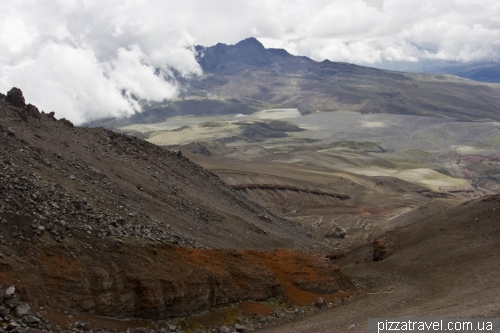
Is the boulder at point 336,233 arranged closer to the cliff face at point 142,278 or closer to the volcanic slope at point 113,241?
the volcanic slope at point 113,241

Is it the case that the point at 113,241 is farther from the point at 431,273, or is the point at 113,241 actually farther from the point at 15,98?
the point at 15,98

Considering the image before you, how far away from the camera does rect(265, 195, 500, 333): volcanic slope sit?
16.7 metres

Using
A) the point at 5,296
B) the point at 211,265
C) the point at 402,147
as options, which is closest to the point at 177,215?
the point at 211,265

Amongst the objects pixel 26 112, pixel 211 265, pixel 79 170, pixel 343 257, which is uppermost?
pixel 26 112

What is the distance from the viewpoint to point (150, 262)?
16688 mm

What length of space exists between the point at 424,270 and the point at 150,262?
14.3 m

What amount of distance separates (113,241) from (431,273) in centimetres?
1528

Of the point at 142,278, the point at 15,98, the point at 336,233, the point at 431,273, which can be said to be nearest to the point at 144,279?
the point at 142,278

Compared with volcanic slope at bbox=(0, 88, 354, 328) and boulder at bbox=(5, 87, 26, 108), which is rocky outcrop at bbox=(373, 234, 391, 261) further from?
boulder at bbox=(5, 87, 26, 108)

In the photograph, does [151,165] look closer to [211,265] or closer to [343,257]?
[343,257]

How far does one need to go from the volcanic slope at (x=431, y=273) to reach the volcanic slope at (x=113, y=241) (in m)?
2.68

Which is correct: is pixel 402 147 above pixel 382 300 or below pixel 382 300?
above

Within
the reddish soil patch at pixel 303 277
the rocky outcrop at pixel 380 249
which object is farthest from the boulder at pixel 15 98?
the rocky outcrop at pixel 380 249

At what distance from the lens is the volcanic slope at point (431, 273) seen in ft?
54.7
